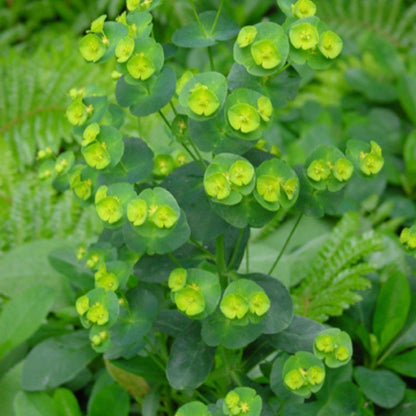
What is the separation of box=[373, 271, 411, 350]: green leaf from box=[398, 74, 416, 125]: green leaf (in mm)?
846

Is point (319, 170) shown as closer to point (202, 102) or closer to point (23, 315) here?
point (202, 102)

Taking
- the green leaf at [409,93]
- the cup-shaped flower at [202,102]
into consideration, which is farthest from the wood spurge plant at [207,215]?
the green leaf at [409,93]

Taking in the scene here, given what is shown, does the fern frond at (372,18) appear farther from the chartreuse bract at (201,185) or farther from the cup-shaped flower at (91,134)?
the cup-shaped flower at (91,134)

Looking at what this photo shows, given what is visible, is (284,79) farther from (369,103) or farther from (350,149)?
(369,103)

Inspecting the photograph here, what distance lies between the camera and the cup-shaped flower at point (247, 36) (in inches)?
34.3

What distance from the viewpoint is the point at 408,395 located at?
53.1 inches

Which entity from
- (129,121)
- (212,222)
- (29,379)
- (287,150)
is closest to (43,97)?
(129,121)

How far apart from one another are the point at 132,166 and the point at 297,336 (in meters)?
0.40

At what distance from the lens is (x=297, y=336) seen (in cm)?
110

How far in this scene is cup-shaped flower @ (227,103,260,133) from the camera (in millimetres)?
865

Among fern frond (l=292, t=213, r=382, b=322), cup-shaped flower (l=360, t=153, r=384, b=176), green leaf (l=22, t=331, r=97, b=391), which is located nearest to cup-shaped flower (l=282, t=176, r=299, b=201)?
cup-shaped flower (l=360, t=153, r=384, b=176)

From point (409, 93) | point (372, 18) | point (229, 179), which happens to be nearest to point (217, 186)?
point (229, 179)

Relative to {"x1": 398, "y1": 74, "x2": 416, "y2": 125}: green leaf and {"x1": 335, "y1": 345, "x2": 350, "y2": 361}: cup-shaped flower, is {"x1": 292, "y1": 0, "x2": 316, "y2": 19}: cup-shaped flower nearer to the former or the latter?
{"x1": 335, "y1": 345, "x2": 350, "y2": 361}: cup-shaped flower

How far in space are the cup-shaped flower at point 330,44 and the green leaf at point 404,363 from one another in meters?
0.73
